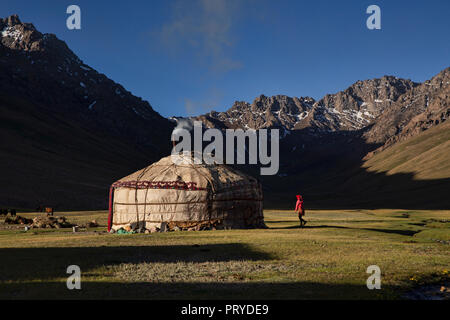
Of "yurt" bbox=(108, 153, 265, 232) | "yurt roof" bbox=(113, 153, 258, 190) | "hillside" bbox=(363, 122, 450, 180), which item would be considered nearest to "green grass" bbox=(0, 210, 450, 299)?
"yurt" bbox=(108, 153, 265, 232)

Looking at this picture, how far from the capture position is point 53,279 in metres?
9.02

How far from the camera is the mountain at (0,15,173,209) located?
228ft

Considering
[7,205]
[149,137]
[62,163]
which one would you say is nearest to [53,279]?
[7,205]

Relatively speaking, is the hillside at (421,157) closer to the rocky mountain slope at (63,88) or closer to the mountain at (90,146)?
the mountain at (90,146)

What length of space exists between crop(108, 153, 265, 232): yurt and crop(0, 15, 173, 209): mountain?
129 ft

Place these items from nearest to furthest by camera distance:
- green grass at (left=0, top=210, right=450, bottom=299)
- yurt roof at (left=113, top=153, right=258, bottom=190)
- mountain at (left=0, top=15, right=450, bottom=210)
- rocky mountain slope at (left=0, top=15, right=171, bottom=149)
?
1. green grass at (left=0, top=210, right=450, bottom=299)
2. yurt roof at (left=113, top=153, right=258, bottom=190)
3. mountain at (left=0, top=15, right=450, bottom=210)
4. rocky mountain slope at (left=0, top=15, right=171, bottom=149)

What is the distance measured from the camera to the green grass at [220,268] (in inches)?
313

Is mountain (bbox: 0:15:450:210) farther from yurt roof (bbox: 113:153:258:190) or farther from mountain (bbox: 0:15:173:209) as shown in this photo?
yurt roof (bbox: 113:153:258:190)

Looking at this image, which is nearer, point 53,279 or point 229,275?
point 53,279

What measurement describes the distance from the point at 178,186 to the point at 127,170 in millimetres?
95764

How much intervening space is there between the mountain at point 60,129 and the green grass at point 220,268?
1949 inches

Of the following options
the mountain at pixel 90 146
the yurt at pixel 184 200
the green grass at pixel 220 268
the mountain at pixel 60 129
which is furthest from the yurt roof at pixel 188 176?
A: the mountain at pixel 60 129

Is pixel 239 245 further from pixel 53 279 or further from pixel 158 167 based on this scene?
pixel 158 167

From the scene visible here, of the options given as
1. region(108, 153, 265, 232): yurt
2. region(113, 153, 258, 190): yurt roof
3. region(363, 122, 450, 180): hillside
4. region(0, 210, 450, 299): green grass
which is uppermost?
region(363, 122, 450, 180): hillside
